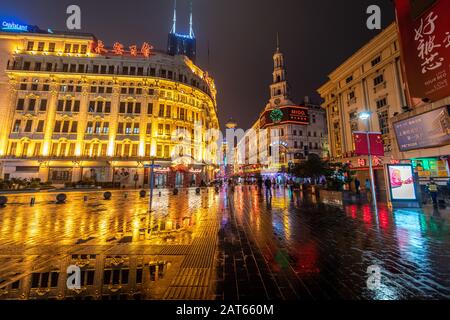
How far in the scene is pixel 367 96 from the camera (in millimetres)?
24641

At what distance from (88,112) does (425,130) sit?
4790 centimetres

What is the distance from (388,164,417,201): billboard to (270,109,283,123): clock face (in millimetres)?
45158

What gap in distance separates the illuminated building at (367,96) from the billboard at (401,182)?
10.5m

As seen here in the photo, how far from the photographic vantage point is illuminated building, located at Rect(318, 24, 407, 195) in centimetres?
2072

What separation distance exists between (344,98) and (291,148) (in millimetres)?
26439

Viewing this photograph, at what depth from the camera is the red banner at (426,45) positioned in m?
11.7

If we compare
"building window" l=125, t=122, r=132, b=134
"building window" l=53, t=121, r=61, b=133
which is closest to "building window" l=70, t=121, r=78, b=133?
"building window" l=53, t=121, r=61, b=133

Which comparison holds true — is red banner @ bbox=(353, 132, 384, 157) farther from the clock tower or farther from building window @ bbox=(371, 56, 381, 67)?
the clock tower

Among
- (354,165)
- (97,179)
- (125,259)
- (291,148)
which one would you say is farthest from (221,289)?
(291,148)

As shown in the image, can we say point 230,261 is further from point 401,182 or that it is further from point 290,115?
point 290,115

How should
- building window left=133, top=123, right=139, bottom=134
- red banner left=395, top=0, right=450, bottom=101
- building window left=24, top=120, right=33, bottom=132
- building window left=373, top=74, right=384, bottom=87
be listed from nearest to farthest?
red banner left=395, top=0, right=450, bottom=101
building window left=373, top=74, right=384, bottom=87
building window left=24, top=120, right=33, bottom=132
building window left=133, top=123, right=139, bottom=134

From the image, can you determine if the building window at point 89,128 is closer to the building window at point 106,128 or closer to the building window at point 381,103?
the building window at point 106,128

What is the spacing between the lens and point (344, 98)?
2870cm

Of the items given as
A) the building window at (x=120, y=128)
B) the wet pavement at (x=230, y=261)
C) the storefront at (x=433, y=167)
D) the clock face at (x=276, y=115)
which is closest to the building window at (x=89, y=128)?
the building window at (x=120, y=128)
